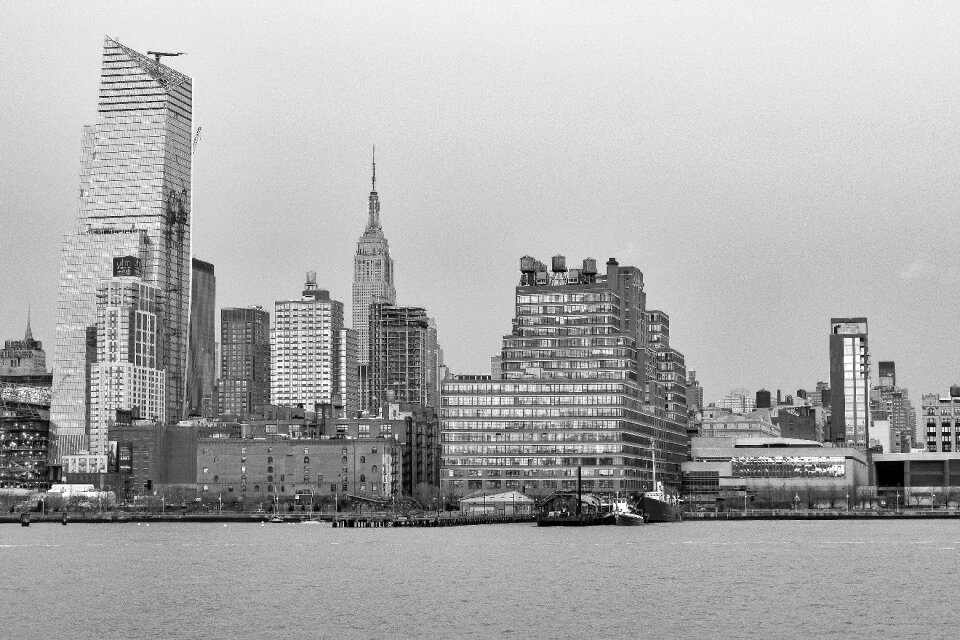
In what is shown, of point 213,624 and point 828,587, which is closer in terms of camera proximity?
point 213,624

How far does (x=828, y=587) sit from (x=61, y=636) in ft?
217

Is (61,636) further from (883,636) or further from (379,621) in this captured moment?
(883,636)

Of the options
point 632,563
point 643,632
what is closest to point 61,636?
point 643,632

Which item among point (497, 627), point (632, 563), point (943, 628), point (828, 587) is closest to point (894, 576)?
point (828, 587)

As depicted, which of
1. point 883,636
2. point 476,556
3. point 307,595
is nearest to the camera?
point 883,636

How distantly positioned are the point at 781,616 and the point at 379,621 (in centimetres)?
2942

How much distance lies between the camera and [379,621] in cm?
12106

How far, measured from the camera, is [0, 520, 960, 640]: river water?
117 m

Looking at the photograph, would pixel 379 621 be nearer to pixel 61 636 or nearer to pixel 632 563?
pixel 61 636

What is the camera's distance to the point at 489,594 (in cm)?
13850

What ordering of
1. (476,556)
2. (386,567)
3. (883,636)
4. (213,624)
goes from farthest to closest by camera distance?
1. (476,556)
2. (386,567)
3. (213,624)
4. (883,636)

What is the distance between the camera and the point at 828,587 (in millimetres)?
144875

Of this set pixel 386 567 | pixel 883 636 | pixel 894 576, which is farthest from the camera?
pixel 386 567

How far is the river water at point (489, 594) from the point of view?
11712 centimetres
